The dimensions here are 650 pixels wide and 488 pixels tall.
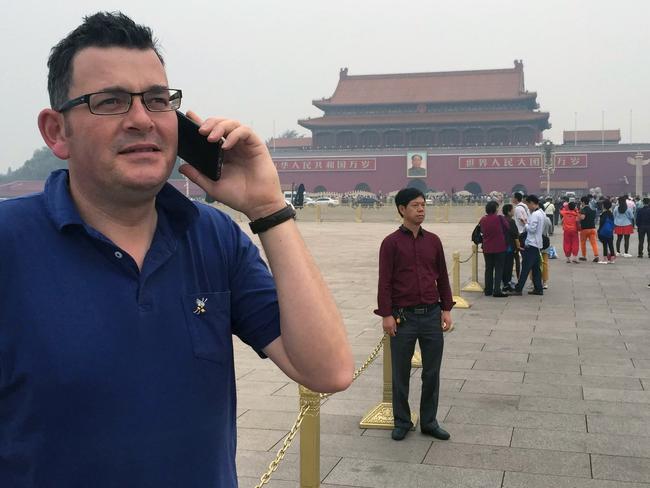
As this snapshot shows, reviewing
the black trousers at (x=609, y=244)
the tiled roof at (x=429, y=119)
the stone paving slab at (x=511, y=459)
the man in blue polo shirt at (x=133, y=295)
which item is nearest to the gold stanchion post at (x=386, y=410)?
the stone paving slab at (x=511, y=459)

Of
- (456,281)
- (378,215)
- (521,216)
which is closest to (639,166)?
(378,215)

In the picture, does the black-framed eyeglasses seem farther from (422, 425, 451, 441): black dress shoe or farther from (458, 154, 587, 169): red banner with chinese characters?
(458, 154, 587, 169): red banner with chinese characters

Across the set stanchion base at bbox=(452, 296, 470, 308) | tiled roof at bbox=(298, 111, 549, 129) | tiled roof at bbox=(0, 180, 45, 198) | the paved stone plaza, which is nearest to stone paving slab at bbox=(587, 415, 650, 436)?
the paved stone plaza

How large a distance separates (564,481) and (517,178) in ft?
154

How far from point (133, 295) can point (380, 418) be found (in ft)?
11.2

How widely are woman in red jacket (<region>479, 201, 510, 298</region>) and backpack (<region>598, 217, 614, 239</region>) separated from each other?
4.70 m

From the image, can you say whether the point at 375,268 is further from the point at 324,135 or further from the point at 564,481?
the point at 324,135

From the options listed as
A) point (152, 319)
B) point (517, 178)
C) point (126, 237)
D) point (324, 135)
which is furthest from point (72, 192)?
point (324, 135)

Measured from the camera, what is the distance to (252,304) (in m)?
1.36

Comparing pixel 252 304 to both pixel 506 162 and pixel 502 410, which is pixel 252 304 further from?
pixel 506 162

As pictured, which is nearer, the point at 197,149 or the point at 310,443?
the point at 197,149

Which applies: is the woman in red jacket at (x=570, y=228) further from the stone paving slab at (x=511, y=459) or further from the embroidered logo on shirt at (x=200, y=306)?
the embroidered logo on shirt at (x=200, y=306)

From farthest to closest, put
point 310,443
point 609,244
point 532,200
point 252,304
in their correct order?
point 609,244 → point 532,200 → point 310,443 → point 252,304

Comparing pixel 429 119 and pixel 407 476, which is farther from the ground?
pixel 429 119
